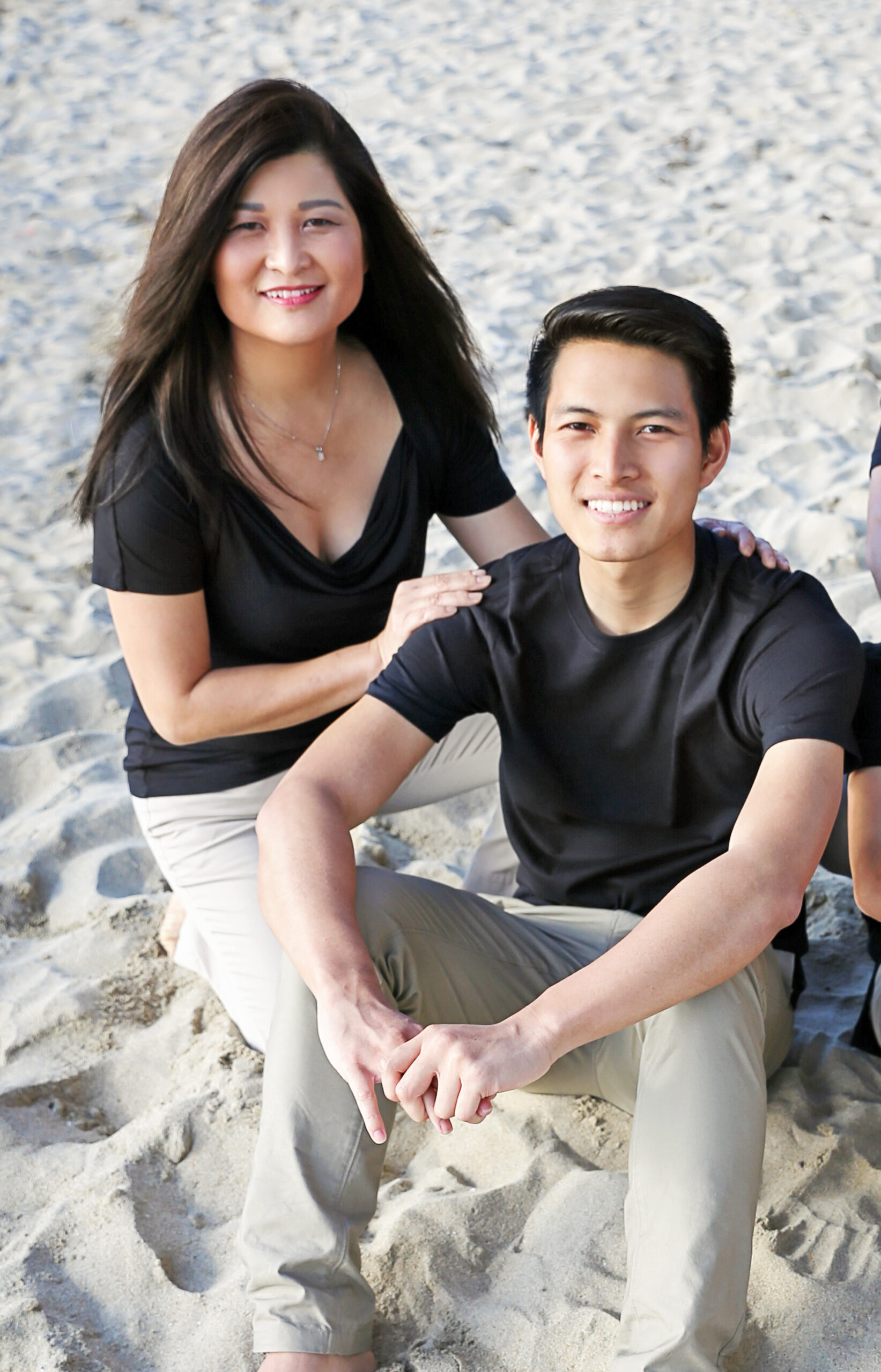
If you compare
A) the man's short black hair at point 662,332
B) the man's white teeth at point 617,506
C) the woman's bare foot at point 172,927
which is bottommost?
the woman's bare foot at point 172,927

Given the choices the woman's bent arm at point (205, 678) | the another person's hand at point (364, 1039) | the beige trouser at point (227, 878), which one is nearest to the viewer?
the another person's hand at point (364, 1039)

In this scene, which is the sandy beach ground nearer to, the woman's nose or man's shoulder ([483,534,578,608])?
man's shoulder ([483,534,578,608])

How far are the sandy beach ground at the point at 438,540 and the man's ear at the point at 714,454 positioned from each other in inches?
39.1

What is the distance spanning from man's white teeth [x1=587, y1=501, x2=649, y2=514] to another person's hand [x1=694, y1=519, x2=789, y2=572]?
7.9 inches

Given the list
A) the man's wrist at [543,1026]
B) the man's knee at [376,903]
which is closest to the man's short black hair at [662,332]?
the man's knee at [376,903]

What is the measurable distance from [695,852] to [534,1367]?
0.75m

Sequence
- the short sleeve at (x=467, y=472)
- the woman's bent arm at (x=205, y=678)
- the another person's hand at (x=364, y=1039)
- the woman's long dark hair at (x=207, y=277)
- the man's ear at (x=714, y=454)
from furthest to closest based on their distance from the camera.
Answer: the short sleeve at (x=467, y=472), the woman's bent arm at (x=205, y=678), the woman's long dark hair at (x=207, y=277), the man's ear at (x=714, y=454), the another person's hand at (x=364, y=1039)

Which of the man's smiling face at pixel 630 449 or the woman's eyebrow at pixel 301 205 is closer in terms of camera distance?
the man's smiling face at pixel 630 449

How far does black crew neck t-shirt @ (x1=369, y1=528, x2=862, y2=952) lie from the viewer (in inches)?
74.1

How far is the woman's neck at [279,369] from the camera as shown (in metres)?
2.40

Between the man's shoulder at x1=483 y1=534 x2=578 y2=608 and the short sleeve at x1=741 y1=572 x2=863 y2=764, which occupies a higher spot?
the man's shoulder at x1=483 y1=534 x2=578 y2=608

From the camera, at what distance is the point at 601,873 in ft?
6.85

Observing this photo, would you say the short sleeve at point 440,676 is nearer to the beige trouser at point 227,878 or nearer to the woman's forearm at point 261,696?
the woman's forearm at point 261,696

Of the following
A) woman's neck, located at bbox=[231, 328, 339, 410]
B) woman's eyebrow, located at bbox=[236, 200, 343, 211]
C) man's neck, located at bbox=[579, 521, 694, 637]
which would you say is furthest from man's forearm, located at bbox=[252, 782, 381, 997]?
woman's eyebrow, located at bbox=[236, 200, 343, 211]
